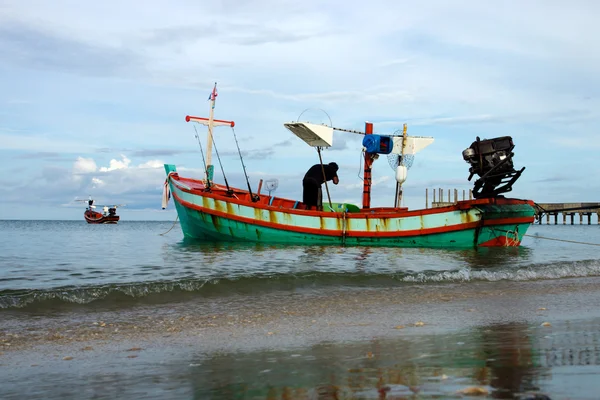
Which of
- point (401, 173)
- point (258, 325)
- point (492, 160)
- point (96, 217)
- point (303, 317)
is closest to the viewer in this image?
point (258, 325)

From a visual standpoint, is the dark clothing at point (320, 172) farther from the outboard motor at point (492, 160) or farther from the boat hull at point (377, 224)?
the outboard motor at point (492, 160)

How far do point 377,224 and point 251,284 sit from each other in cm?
1043

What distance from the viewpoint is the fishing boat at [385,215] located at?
19.9 metres

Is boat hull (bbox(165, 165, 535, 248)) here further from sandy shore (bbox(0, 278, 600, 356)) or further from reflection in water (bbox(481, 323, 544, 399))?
reflection in water (bbox(481, 323, 544, 399))

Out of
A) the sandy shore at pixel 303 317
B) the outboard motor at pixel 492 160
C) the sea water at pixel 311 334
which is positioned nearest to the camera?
the sea water at pixel 311 334

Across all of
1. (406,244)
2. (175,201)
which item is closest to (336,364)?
(406,244)

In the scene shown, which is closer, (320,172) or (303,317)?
(303,317)

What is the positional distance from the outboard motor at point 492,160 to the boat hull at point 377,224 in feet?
2.68

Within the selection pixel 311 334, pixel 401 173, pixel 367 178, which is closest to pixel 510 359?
pixel 311 334

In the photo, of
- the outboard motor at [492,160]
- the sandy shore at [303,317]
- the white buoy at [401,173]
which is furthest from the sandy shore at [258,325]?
the white buoy at [401,173]

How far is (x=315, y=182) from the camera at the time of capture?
70.7 ft

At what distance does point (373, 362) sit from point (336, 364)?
0.95ft

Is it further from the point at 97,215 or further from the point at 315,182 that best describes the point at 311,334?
the point at 97,215

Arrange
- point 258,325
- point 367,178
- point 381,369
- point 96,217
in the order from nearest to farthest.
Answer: point 381,369, point 258,325, point 367,178, point 96,217
